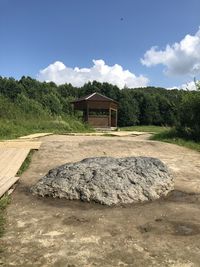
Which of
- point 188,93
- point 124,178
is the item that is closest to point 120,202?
point 124,178

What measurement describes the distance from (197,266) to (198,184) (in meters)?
3.76

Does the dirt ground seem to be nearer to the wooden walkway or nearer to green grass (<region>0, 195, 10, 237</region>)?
green grass (<region>0, 195, 10, 237</region>)

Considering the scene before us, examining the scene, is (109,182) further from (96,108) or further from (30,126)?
(96,108)

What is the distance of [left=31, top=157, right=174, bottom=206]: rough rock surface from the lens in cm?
572

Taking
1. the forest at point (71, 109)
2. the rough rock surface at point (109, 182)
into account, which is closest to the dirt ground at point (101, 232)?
the rough rock surface at point (109, 182)

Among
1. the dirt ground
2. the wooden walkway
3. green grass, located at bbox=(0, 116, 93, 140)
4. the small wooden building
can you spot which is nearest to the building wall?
the small wooden building

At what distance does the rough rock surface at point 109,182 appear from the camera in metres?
5.72

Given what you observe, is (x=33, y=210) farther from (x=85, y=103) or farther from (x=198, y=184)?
(x=85, y=103)

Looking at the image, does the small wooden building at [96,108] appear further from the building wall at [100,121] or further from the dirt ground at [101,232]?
the dirt ground at [101,232]

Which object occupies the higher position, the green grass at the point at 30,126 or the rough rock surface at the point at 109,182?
the green grass at the point at 30,126

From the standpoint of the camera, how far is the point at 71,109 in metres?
38.6

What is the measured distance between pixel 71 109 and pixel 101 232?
113 ft

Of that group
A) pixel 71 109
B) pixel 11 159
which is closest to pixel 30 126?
pixel 11 159

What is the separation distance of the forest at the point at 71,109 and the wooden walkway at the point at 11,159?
15.8 ft
